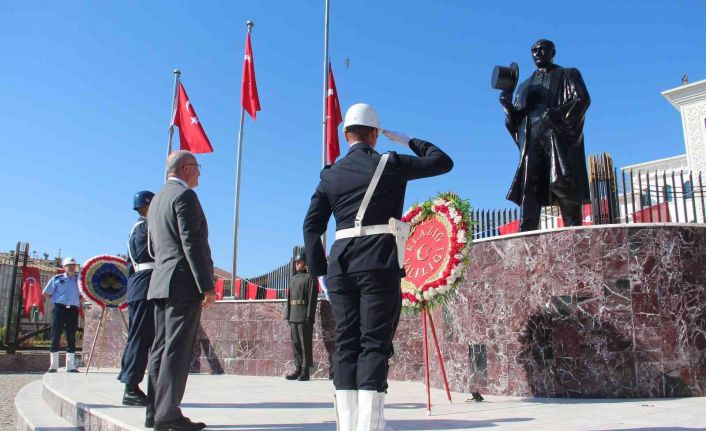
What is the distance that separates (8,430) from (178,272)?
147 inches

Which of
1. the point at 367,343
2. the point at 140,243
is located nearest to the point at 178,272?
the point at 367,343

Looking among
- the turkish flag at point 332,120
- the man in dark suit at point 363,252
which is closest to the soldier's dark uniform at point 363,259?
the man in dark suit at point 363,252

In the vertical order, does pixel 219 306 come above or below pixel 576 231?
below

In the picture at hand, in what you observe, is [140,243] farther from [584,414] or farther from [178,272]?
[584,414]

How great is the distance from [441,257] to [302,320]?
4561 millimetres

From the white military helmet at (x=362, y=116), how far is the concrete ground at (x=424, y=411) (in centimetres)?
218

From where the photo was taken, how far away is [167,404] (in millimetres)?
3961

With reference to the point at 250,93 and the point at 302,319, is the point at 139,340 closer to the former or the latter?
the point at 302,319

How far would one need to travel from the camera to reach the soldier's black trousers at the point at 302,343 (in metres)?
9.52

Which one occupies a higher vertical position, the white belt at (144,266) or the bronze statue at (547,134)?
the bronze statue at (547,134)

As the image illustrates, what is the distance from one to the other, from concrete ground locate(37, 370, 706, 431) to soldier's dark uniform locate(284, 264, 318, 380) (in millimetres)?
2334

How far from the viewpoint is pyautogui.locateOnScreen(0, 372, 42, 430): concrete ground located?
269 inches

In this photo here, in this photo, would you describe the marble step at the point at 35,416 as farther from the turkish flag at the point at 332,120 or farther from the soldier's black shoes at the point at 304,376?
the turkish flag at the point at 332,120

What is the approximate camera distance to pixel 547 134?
668 centimetres
